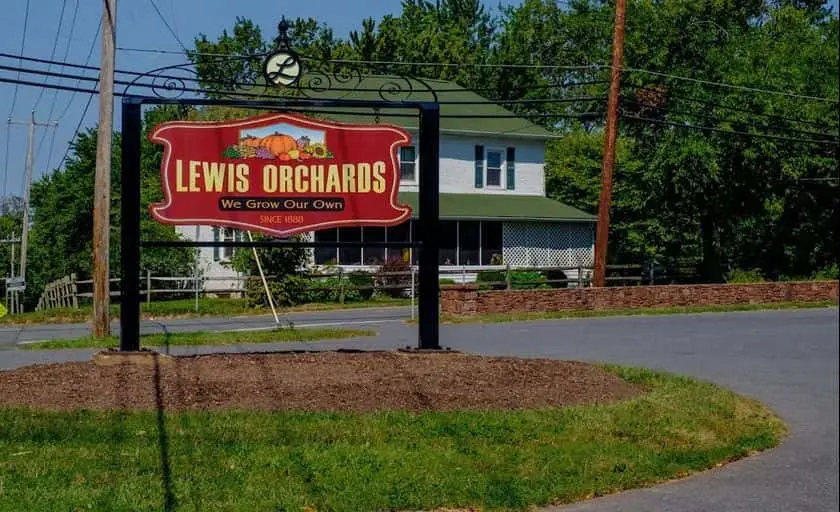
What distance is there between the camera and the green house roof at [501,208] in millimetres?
36688

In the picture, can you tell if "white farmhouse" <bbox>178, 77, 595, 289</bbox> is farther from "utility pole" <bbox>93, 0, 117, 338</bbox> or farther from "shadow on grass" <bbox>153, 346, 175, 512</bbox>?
"shadow on grass" <bbox>153, 346, 175, 512</bbox>

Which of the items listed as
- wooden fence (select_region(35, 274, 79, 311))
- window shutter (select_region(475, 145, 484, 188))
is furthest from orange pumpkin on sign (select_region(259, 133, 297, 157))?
window shutter (select_region(475, 145, 484, 188))

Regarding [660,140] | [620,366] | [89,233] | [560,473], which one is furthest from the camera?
[89,233]

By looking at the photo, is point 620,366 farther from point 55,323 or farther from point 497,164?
point 497,164

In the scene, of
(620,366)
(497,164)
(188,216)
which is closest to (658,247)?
(497,164)

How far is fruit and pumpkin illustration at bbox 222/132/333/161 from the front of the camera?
1314cm

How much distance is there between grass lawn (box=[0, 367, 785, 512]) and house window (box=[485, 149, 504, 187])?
30256 millimetres

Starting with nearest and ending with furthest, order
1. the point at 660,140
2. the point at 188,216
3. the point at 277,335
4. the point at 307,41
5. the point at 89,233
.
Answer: the point at 188,216 < the point at 277,335 < the point at 660,140 < the point at 89,233 < the point at 307,41

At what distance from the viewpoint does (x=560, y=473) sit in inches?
307

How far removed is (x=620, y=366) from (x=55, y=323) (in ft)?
57.9

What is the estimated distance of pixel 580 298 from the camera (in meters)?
27.4

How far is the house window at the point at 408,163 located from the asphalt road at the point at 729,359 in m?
11.0

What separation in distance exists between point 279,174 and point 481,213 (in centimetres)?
2432

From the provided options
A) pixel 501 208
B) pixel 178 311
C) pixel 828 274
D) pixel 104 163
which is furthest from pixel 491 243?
pixel 828 274
